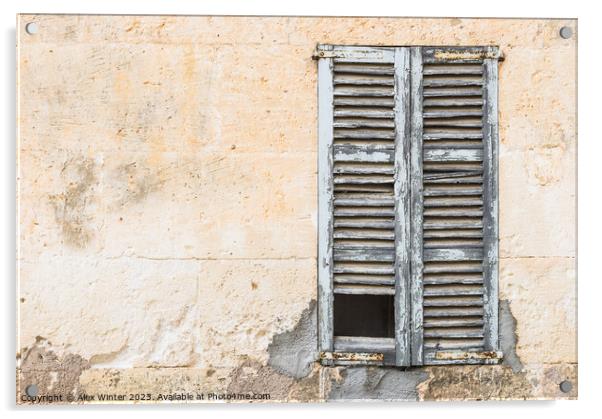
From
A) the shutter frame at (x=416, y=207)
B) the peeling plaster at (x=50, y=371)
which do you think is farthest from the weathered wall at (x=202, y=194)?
the shutter frame at (x=416, y=207)

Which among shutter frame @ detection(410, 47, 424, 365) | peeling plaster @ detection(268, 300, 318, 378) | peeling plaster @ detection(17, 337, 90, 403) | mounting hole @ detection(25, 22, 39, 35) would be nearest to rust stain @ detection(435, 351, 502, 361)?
shutter frame @ detection(410, 47, 424, 365)

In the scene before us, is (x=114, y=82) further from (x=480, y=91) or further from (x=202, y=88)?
(x=480, y=91)

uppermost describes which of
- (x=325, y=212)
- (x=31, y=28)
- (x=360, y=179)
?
(x=31, y=28)

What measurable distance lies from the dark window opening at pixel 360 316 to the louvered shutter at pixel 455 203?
519 millimetres

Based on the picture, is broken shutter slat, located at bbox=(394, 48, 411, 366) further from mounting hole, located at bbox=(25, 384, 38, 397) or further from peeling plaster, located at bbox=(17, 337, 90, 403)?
mounting hole, located at bbox=(25, 384, 38, 397)

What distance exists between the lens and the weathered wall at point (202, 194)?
3105 millimetres

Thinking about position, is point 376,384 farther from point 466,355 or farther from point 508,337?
point 508,337

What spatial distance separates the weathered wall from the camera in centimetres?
311

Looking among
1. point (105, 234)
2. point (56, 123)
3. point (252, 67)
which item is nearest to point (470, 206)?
point (252, 67)

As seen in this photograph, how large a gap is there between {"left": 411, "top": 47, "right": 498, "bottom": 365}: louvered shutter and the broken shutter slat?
0.12ft

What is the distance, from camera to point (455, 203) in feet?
10.3

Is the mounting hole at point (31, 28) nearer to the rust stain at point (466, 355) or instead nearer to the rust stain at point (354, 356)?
the rust stain at point (354, 356)

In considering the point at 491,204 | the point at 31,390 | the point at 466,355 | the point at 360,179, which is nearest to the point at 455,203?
the point at 491,204

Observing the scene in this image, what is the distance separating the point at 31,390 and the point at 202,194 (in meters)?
1.30
